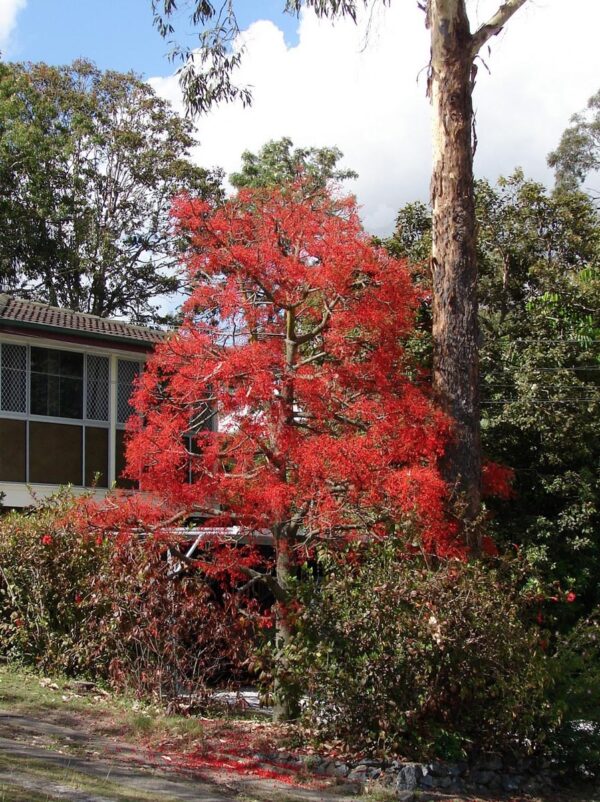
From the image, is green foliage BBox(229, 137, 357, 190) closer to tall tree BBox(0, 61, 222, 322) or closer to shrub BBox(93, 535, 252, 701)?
tall tree BBox(0, 61, 222, 322)

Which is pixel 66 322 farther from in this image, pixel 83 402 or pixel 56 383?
pixel 83 402

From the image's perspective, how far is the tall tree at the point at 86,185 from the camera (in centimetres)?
3288

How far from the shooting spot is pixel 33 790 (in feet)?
24.3

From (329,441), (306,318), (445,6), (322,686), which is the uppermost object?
(445,6)

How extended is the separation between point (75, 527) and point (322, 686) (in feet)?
15.6

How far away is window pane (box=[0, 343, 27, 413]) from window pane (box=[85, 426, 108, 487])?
164 centimetres

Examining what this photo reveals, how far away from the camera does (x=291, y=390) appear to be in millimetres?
12703

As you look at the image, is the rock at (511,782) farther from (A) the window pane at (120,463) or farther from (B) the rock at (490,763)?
(A) the window pane at (120,463)

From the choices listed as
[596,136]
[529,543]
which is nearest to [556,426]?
[529,543]

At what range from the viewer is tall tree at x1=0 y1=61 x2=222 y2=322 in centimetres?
3288

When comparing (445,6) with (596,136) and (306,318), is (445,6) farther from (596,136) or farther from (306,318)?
(596,136)

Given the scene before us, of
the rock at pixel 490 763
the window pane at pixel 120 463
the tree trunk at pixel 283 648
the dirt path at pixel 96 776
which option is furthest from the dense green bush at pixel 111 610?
the window pane at pixel 120 463

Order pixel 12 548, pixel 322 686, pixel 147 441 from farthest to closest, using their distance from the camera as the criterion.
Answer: pixel 12 548
pixel 147 441
pixel 322 686

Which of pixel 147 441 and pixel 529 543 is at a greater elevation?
pixel 147 441
